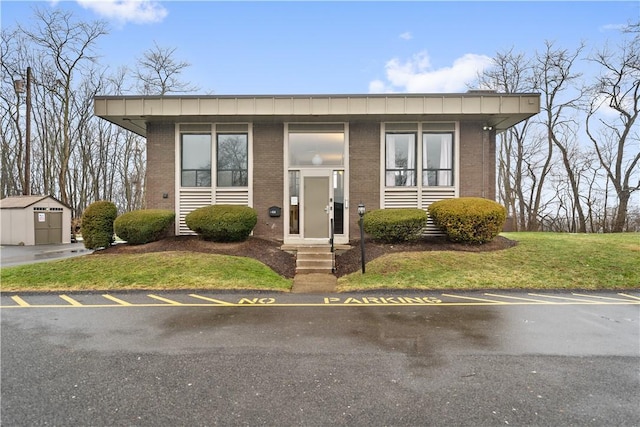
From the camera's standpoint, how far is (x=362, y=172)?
1123 centimetres

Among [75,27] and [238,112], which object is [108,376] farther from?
[75,27]

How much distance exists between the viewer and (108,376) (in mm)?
3217

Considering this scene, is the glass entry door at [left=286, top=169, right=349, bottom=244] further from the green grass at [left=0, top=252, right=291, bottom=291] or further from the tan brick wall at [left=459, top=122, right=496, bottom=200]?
the tan brick wall at [left=459, top=122, right=496, bottom=200]

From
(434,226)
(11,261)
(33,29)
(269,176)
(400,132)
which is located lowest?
(11,261)

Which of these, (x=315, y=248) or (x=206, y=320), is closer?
(x=206, y=320)

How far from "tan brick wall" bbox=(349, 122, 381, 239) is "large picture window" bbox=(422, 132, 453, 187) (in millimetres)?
1494

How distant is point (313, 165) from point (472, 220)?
4.92 metres

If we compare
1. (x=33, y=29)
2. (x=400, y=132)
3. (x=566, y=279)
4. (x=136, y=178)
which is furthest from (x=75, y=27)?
(x=566, y=279)

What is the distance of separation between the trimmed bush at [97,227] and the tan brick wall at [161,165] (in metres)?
1.26

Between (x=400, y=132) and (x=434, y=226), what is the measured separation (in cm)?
312

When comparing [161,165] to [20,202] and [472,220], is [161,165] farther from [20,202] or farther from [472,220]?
[20,202]

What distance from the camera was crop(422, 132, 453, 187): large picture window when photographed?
11.3m

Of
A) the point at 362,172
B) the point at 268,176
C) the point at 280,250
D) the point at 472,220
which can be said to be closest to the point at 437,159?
the point at 362,172

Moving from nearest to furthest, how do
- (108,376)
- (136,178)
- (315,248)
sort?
(108,376) → (315,248) → (136,178)
